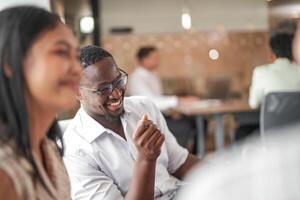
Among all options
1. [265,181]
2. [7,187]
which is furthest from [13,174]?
[265,181]

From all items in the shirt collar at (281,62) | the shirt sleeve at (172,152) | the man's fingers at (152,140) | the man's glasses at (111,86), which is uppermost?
the man's glasses at (111,86)

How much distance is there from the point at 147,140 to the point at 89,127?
8.7 inches

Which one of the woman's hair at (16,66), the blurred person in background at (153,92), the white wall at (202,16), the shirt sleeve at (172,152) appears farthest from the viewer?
the white wall at (202,16)

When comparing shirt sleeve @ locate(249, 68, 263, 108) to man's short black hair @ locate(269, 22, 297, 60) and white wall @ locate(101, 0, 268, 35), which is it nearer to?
man's short black hair @ locate(269, 22, 297, 60)

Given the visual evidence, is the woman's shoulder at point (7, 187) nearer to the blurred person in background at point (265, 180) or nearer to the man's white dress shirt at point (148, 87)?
the blurred person in background at point (265, 180)

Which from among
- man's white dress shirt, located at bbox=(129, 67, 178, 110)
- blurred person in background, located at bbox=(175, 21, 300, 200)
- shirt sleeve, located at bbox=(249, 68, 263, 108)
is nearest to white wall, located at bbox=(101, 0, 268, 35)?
man's white dress shirt, located at bbox=(129, 67, 178, 110)

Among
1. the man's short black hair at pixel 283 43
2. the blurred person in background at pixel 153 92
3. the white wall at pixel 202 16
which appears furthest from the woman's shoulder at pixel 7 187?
the white wall at pixel 202 16

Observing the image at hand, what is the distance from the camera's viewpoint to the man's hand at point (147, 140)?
50.3 inches

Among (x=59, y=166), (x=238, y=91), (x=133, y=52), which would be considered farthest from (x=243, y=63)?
(x=59, y=166)

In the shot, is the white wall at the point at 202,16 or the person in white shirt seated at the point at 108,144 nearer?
the person in white shirt seated at the point at 108,144

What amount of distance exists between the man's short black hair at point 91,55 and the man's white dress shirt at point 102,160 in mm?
150

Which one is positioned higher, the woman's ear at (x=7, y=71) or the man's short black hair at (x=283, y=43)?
the woman's ear at (x=7, y=71)

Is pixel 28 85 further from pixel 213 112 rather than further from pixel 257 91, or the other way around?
pixel 213 112

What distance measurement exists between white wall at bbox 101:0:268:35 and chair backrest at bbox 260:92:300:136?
3.67m
